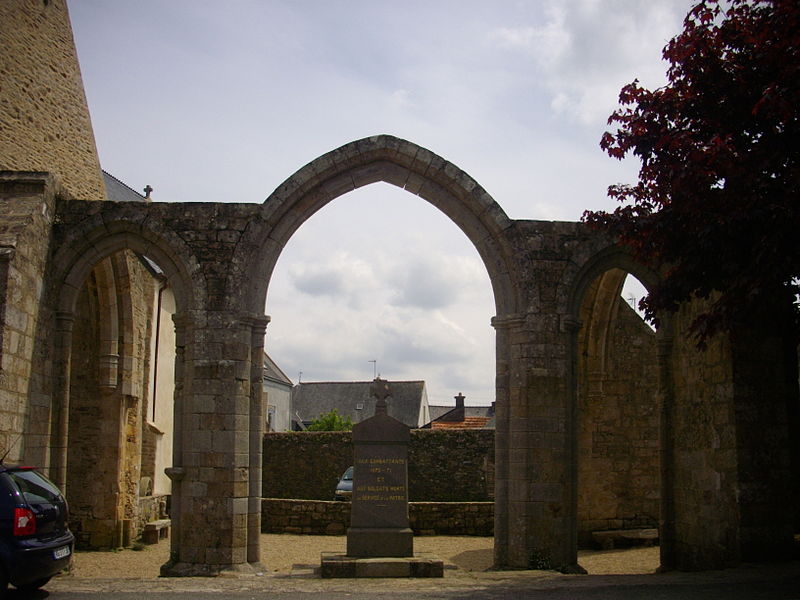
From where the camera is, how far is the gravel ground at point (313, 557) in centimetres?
1075

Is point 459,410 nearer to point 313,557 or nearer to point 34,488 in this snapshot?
point 313,557

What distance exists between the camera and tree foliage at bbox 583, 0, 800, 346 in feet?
24.6

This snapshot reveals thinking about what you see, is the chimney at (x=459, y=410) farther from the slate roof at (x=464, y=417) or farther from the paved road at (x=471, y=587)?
the paved road at (x=471, y=587)

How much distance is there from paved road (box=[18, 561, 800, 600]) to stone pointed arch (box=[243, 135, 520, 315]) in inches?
135

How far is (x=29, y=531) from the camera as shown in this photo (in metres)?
6.66

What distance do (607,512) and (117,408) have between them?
8.27 metres

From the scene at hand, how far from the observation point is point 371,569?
9.38 meters

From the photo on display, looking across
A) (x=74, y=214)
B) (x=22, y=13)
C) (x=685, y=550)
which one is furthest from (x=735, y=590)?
(x=22, y=13)

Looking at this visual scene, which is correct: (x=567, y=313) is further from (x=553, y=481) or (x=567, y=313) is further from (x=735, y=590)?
(x=735, y=590)

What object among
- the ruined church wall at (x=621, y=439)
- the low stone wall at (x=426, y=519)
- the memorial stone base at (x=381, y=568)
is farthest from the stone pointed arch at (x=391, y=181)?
the low stone wall at (x=426, y=519)

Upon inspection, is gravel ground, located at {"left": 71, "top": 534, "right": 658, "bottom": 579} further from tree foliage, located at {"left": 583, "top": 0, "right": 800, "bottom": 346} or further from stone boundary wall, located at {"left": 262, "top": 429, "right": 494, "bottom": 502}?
tree foliage, located at {"left": 583, "top": 0, "right": 800, "bottom": 346}

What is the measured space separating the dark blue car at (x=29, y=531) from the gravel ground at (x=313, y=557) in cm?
275

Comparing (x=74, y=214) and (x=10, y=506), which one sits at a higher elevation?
(x=74, y=214)

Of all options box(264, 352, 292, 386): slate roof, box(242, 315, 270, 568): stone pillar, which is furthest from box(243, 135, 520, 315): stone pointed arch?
box(264, 352, 292, 386): slate roof
